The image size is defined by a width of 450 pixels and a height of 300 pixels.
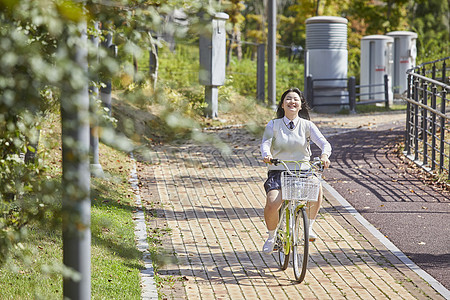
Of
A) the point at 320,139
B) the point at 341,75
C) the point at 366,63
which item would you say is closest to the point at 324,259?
the point at 320,139

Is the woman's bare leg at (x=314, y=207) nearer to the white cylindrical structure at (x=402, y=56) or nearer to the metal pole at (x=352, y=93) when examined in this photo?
the metal pole at (x=352, y=93)

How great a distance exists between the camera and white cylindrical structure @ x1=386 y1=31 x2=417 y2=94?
25.1 meters

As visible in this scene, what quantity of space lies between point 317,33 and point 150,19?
20.8m

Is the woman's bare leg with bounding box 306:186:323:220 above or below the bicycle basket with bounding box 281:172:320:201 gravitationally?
below

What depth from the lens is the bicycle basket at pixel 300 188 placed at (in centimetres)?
593

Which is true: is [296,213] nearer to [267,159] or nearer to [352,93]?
[267,159]

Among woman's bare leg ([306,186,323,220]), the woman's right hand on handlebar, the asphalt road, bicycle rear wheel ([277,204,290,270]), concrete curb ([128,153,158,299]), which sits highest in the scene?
the woman's right hand on handlebar

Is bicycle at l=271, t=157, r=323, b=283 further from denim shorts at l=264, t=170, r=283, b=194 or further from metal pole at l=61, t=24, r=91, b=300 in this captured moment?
metal pole at l=61, t=24, r=91, b=300

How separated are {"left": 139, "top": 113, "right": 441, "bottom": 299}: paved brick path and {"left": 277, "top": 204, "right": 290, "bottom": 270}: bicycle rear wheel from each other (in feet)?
0.36

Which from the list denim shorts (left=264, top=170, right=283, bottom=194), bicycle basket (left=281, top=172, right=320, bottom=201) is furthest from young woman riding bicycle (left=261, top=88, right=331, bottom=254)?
bicycle basket (left=281, top=172, right=320, bottom=201)

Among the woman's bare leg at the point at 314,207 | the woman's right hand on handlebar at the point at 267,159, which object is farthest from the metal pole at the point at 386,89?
the woman's right hand on handlebar at the point at 267,159

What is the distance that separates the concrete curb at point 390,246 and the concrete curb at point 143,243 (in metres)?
2.41

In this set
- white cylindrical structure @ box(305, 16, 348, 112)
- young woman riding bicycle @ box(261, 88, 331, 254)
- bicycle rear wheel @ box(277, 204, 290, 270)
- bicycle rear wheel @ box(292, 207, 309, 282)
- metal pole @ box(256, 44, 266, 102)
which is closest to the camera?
bicycle rear wheel @ box(292, 207, 309, 282)

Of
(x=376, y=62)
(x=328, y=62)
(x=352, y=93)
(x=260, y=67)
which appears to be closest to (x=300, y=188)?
(x=260, y=67)
